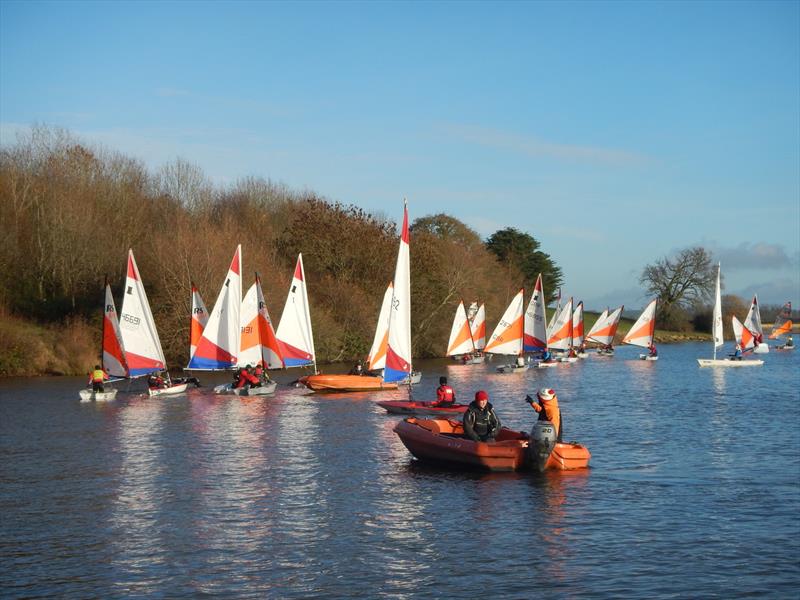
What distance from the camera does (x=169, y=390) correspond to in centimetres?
4275

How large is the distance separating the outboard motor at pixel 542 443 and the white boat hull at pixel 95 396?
23758mm

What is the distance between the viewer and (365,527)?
18.4m

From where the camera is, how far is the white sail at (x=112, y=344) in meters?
42.7

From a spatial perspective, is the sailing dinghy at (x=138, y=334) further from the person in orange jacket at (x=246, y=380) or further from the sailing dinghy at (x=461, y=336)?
the sailing dinghy at (x=461, y=336)

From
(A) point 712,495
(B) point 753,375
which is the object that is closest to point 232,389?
(A) point 712,495

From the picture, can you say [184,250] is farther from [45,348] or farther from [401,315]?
[401,315]

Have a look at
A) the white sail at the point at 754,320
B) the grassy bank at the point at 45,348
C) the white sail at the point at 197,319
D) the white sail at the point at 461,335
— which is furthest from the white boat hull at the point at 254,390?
the white sail at the point at 754,320

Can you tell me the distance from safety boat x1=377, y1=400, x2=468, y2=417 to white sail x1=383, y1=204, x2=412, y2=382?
1.31 meters

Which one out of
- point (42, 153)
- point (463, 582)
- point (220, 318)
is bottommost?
point (463, 582)

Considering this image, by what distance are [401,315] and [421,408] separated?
3.29 meters

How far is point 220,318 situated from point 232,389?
12.0 ft

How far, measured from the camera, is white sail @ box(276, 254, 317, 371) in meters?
47.2

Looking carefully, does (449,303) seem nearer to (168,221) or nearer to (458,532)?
(168,221)

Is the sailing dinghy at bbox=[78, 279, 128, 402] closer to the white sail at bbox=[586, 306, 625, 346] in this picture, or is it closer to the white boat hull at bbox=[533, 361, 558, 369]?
the white boat hull at bbox=[533, 361, 558, 369]
